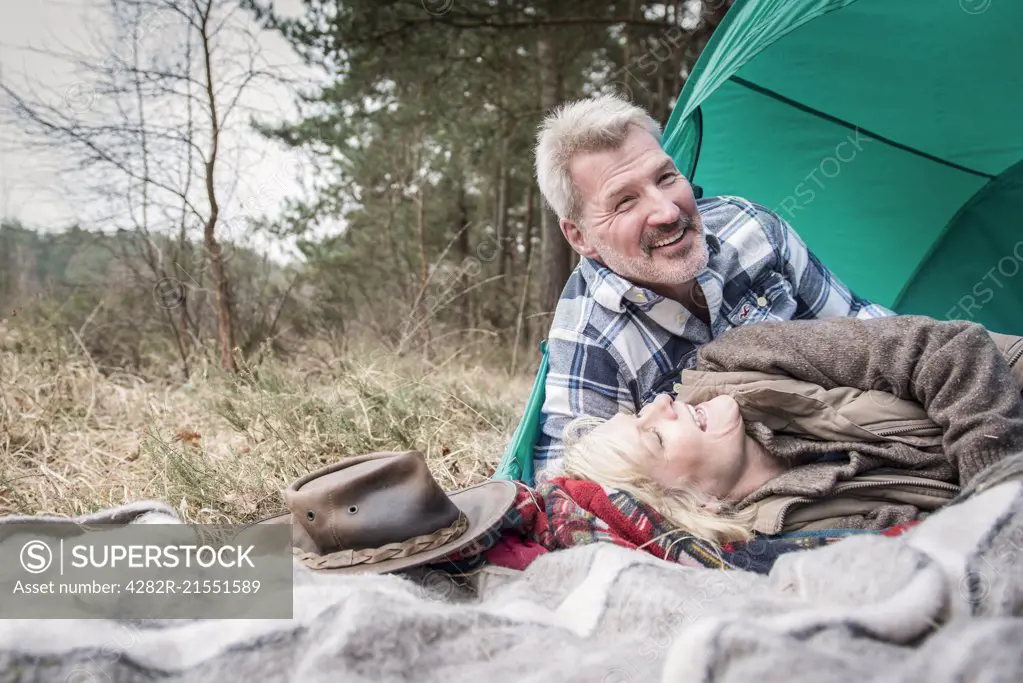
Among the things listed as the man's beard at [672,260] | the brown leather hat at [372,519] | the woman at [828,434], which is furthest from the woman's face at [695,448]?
the man's beard at [672,260]

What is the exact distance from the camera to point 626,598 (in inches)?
50.2

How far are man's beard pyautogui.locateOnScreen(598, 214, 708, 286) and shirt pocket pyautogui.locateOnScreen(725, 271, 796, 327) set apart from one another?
0.71ft

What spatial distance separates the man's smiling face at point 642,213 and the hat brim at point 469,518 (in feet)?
3.00

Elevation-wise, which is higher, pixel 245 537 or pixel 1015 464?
pixel 1015 464

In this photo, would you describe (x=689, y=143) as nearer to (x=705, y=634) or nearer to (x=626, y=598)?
(x=626, y=598)

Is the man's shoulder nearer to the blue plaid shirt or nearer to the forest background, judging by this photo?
the blue plaid shirt

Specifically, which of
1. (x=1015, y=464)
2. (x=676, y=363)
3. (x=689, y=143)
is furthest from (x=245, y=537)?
(x=689, y=143)

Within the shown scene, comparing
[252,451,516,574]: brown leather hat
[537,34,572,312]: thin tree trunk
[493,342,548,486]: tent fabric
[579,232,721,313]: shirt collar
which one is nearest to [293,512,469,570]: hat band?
[252,451,516,574]: brown leather hat

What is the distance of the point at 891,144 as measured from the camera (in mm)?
3391

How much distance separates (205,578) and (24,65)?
335cm

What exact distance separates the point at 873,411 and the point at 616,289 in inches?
33.5

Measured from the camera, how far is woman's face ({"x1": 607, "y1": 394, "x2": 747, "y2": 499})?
175 centimetres

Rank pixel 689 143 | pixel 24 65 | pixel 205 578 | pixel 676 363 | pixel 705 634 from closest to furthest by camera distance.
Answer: pixel 705 634
pixel 205 578
pixel 676 363
pixel 689 143
pixel 24 65

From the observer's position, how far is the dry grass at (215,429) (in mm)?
2330
